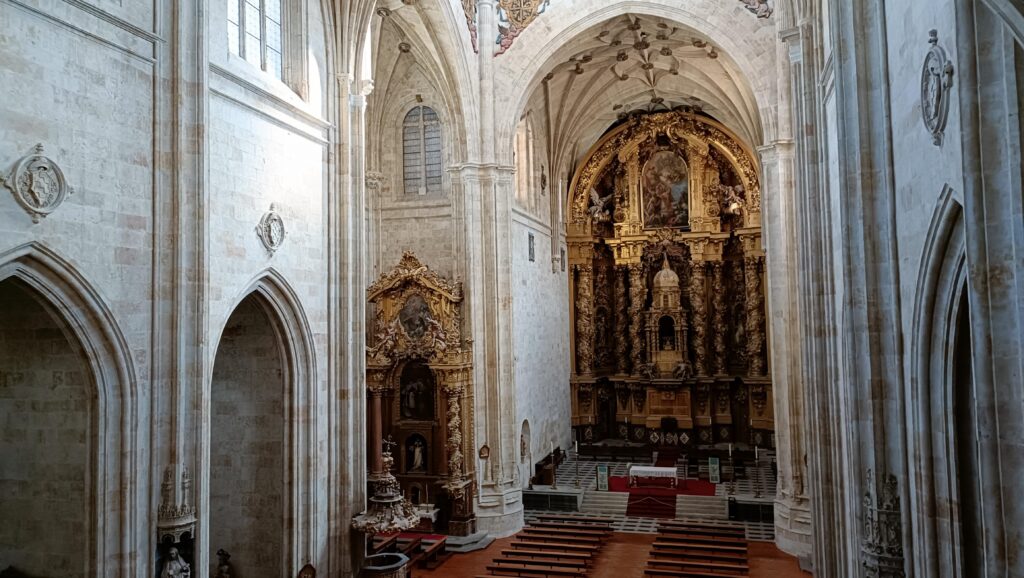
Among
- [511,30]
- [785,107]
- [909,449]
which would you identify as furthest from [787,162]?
[909,449]

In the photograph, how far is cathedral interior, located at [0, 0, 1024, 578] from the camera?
18.9 feet

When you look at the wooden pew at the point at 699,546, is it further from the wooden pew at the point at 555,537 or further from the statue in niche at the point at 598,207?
the statue in niche at the point at 598,207

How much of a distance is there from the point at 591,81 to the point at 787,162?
9.81 meters

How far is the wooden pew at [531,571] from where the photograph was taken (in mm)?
14602

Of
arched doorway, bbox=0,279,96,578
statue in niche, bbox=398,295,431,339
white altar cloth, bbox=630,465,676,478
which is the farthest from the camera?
white altar cloth, bbox=630,465,676,478

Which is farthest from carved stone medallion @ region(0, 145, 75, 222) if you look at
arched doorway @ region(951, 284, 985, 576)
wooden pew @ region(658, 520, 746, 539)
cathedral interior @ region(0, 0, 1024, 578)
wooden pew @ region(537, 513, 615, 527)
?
wooden pew @ region(658, 520, 746, 539)

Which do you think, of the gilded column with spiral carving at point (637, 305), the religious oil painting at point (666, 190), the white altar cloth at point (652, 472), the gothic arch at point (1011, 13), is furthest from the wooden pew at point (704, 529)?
the gothic arch at point (1011, 13)

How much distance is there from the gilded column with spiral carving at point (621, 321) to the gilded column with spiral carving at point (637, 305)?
46cm

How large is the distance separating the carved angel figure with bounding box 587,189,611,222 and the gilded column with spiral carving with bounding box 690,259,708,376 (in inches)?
166

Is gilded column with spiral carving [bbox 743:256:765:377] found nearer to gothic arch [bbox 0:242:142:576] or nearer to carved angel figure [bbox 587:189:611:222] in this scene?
carved angel figure [bbox 587:189:611:222]

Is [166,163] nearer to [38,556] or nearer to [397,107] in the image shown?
[38,556]

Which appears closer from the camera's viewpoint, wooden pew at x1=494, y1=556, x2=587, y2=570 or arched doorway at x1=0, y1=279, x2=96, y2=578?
arched doorway at x1=0, y1=279, x2=96, y2=578

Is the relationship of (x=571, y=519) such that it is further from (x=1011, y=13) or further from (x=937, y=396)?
(x=1011, y=13)

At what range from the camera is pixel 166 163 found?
364 inches
